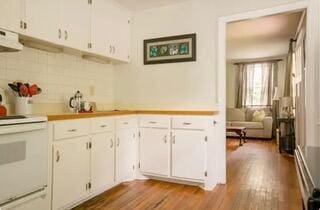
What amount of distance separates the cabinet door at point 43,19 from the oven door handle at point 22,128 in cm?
84

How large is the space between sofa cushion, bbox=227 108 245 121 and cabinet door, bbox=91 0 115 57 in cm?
537

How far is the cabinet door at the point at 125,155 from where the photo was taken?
299 centimetres

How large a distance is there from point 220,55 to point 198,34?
0.42 metres

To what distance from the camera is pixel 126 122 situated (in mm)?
3117

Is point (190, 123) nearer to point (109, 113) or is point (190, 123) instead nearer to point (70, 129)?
point (109, 113)

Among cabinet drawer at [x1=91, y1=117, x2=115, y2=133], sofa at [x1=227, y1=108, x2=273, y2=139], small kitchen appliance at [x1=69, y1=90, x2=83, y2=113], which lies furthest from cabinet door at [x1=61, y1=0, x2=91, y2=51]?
sofa at [x1=227, y1=108, x2=273, y2=139]

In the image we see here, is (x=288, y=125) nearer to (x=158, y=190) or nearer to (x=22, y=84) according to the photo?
(x=158, y=190)

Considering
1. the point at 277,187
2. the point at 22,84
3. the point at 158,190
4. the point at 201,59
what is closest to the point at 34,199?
the point at 22,84

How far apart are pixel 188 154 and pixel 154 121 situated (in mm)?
615

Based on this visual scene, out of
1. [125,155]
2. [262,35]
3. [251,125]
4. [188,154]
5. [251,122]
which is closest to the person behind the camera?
[188,154]

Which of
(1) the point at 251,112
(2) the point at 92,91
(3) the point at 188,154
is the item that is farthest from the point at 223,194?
(1) the point at 251,112

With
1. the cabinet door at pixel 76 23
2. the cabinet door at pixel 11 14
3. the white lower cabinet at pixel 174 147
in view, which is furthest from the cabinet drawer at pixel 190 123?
the cabinet door at pixel 11 14

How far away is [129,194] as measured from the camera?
2.75 m

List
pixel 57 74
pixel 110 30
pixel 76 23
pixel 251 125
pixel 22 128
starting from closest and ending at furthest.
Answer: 1. pixel 22 128
2. pixel 76 23
3. pixel 57 74
4. pixel 110 30
5. pixel 251 125
